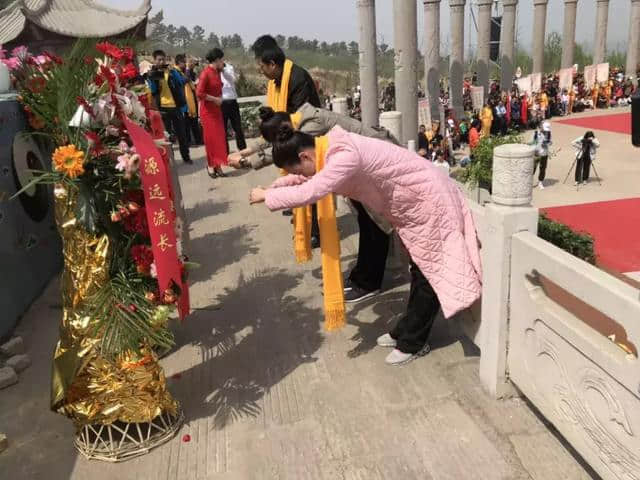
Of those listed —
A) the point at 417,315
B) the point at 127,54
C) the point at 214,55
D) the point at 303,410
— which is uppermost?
the point at 214,55

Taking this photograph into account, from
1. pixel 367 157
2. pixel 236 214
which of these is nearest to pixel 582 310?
pixel 367 157

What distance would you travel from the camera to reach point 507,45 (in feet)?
62.4

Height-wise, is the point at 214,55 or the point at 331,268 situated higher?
the point at 214,55

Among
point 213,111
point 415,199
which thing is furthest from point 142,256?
point 213,111

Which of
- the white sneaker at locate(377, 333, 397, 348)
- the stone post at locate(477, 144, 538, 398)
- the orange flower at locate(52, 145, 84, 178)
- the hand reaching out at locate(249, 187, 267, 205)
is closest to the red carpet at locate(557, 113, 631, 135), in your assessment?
the white sneaker at locate(377, 333, 397, 348)

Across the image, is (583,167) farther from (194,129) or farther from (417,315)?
(417,315)

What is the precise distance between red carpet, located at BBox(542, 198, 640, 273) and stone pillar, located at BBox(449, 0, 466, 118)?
914 centimetres

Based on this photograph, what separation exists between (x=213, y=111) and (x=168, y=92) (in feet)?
4.02

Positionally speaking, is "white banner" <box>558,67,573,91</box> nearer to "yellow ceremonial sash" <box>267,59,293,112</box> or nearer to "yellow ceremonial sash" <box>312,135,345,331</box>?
"yellow ceremonial sash" <box>267,59,293,112</box>

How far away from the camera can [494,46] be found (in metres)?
22.2

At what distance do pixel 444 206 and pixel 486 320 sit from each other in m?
0.59

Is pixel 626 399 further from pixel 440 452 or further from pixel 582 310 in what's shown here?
pixel 582 310

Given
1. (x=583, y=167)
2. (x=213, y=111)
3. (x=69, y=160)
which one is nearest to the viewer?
(x=69, y=160)

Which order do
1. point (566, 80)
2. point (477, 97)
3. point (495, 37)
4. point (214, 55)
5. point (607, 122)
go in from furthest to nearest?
point (495, 37)
point (566, 80)
point (607, 122)
point (477, 97)
point (214, 55)
